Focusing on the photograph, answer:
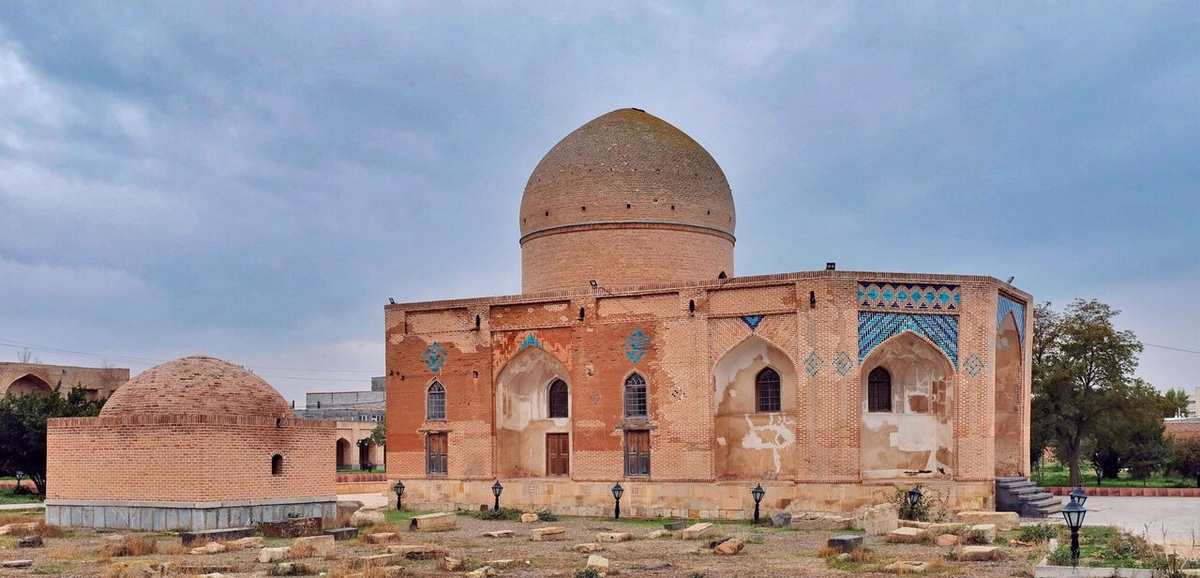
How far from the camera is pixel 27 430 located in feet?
112

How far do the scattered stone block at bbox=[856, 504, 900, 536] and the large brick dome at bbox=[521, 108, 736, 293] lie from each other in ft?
31.7

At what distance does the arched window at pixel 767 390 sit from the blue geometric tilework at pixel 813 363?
1476mm

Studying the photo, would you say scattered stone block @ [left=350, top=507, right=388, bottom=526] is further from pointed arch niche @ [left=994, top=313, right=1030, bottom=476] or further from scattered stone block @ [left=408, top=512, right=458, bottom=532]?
pointed arch niche @ [left=994, top=313, right=1030, bottom=476]

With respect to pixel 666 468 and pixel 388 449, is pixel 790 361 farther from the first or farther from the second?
pixel 388 449

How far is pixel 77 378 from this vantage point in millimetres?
49281

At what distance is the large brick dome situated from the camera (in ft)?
97.9

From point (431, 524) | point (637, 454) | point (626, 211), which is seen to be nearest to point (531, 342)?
point (637, 454)

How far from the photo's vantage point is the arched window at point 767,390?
2655 cm

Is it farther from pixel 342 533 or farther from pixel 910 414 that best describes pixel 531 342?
pixel 342 533

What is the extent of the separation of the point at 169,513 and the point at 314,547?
5641 mm

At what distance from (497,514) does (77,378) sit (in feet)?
98.8

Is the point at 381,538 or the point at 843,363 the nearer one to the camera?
the point at 381,538

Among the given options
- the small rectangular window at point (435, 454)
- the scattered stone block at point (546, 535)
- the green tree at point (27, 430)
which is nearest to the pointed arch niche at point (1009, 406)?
the scattered stone block at point (546, 535)

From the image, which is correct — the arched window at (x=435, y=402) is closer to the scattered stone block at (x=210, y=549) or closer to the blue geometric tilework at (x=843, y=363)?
the blue geometric tilework at (x=843, y=363)
